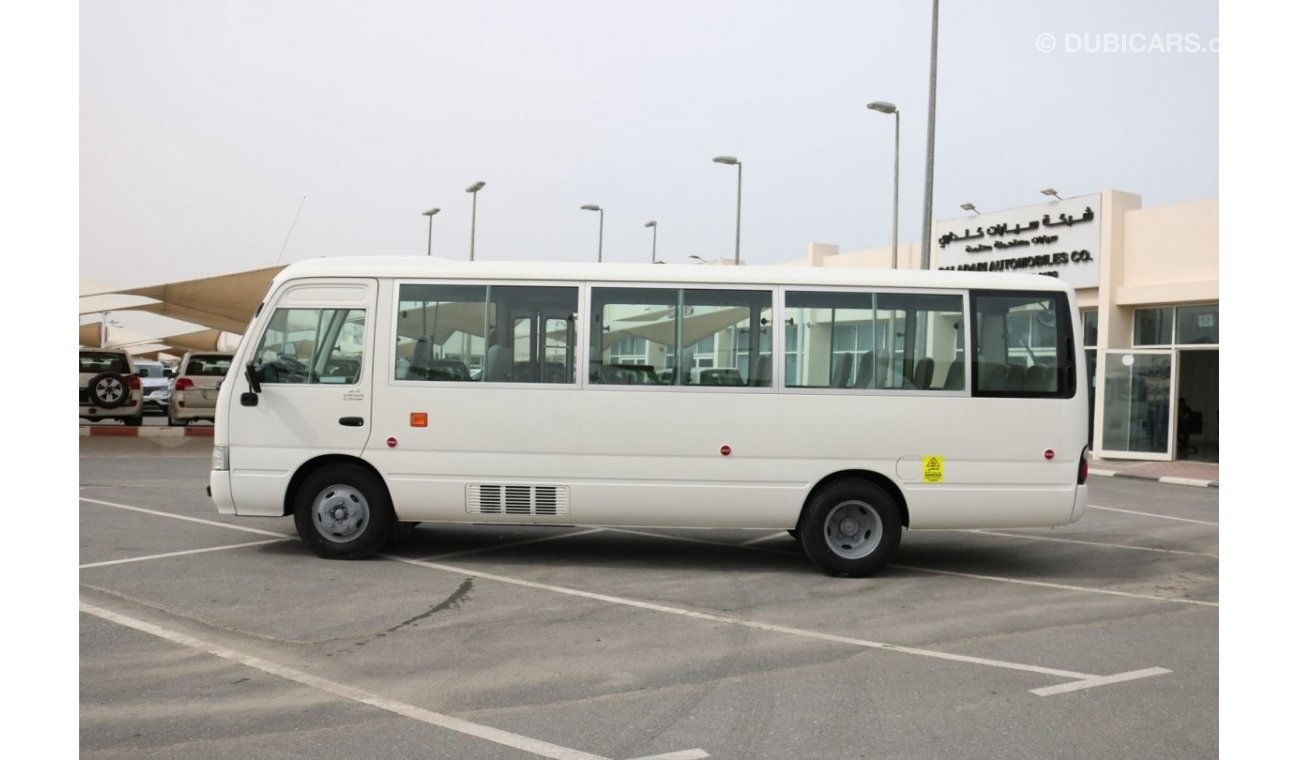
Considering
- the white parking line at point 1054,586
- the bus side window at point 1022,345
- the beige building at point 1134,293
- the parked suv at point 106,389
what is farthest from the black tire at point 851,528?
the parked suv at point 106,389

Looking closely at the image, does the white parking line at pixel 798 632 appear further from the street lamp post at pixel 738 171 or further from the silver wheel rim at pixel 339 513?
the street lamp post at pixel 738 171

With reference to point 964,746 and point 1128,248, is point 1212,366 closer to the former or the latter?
point 1128,248

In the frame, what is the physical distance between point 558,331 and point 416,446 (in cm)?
150

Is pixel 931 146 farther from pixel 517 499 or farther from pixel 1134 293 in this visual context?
pixel 517 499

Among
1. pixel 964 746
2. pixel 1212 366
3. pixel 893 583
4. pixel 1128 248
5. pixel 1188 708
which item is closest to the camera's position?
pixel 964 746

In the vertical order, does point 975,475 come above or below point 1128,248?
below

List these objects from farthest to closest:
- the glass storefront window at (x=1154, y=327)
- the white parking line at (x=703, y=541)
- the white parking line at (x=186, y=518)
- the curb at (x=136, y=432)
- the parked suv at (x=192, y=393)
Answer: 1. the parked suv at (x=192, y=393)
2. the glass storefront window at (x=1154, y=327)
3. the curb at (x=136, y=432)
4. the white parking line at (x=186, y=518)
5. the white parking line at (x=703, y=541)

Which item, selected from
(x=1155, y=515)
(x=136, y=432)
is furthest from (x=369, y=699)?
(x=136, y=432)

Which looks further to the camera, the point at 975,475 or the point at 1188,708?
the point at 975,475

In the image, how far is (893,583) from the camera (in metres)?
9.33

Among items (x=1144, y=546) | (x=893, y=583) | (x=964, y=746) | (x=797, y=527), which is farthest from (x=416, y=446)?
(x=1144, y=546)

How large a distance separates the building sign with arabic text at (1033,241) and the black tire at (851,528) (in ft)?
56.1

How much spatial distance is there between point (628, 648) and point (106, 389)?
2161cm

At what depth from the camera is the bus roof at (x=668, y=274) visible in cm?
965
